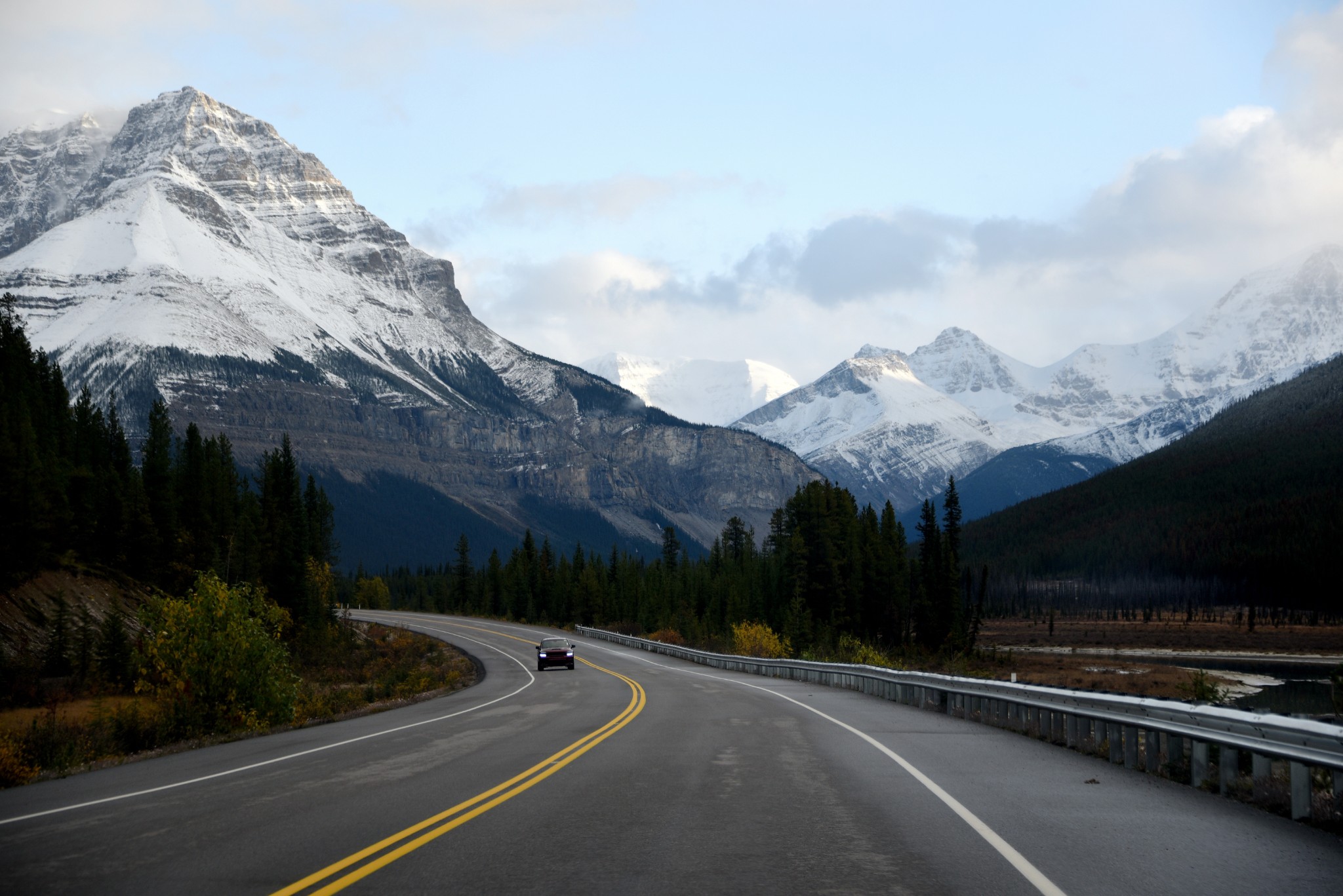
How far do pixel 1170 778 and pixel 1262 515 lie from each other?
179 metres

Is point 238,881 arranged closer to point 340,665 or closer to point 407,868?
point 407,868

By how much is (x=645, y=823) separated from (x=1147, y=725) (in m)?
6.98

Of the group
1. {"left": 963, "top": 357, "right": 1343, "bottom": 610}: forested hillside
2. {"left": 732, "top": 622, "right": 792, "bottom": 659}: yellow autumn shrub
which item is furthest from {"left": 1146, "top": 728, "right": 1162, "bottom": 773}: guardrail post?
{"left": 963, "top": 357, "right": 1343, "bottom": 610}: forested hillside

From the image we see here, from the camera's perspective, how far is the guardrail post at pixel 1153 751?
12.8m

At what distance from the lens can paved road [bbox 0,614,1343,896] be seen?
719 cm

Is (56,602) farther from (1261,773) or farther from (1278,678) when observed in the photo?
(1278,678)

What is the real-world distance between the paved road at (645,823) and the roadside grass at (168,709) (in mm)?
1438

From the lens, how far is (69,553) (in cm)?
5544

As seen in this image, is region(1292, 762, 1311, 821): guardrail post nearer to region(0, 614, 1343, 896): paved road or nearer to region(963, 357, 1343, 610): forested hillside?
region(0, 614, 1343, 896): paved road

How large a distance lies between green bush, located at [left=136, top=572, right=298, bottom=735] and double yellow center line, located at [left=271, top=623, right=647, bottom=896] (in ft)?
33.5

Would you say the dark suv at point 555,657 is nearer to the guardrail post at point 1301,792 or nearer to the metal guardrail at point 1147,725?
the metal guardrail at point 1147,725

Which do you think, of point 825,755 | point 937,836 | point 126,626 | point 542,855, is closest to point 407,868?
point 542,855

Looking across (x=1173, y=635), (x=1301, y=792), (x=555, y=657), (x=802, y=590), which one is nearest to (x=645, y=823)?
(x=1301, y=792)

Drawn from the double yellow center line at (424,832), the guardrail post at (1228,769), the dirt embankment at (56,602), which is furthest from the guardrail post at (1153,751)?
the dirt embankment at (56,602)
